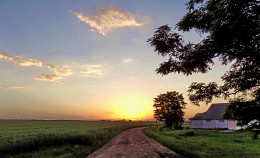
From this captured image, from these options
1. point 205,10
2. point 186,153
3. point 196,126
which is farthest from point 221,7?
point 196,126

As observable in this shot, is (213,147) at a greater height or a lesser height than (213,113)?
lesser

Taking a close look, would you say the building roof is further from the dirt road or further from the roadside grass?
the dirt road

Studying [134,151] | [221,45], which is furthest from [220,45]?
[134,151]

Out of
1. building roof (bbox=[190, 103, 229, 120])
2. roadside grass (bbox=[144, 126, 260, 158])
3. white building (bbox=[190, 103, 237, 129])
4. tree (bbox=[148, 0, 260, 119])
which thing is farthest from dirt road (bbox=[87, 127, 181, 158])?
building roof (bbox=[190, 103, 229, 120])

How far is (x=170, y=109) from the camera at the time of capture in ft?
383

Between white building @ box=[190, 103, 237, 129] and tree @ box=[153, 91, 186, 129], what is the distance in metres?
4.97

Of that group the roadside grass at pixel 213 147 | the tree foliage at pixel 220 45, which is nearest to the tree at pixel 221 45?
the tree foliage at pixel 220 45

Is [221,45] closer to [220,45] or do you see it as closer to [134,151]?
[220,45]

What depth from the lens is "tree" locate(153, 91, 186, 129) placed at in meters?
113

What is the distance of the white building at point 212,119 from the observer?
337ft

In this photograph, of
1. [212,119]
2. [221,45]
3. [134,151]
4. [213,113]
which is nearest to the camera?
[221,45]

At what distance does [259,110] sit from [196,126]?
100 m

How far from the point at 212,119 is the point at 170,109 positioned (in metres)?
16.2

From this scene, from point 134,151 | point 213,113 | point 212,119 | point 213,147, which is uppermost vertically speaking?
point 213,113
